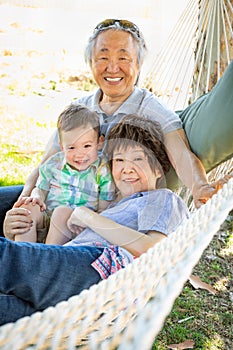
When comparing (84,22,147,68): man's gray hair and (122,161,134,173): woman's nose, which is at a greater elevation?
(84,22,147,68): man's gray hair

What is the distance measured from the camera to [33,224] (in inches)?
74.5

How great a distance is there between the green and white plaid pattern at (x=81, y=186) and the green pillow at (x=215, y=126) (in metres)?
0.32

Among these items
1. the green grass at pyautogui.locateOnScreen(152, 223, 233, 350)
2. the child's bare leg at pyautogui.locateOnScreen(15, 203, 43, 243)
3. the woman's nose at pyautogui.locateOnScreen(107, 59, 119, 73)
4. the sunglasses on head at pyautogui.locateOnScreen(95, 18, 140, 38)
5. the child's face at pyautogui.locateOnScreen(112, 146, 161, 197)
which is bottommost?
the green grass at pyautogui.locateOnScreen(152, 223, 233, 350)

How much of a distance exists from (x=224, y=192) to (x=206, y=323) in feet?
3.44

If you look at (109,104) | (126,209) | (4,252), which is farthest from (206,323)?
(4,252)

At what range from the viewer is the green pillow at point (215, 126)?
5.79 feet

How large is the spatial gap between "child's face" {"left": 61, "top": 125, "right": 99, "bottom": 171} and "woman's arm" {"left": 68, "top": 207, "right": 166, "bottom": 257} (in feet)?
0.65

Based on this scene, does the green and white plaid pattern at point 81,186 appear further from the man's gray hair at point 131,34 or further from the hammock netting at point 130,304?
the hammock netting at point 130,304

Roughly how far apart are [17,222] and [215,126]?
72 cm

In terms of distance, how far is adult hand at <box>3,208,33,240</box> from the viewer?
1.86 metres

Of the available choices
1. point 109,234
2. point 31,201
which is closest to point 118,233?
point 109,234

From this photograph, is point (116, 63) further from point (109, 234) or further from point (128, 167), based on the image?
point (109, 234)

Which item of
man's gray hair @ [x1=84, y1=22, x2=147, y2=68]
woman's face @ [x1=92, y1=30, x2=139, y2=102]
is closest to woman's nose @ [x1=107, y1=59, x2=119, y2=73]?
woman's face @ [x1=92, y1=30, x2=139, y2=102]

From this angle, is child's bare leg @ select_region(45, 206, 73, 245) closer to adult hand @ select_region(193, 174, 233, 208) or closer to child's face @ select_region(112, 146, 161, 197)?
child's face @ select_region(112, 146, 161, 197)
